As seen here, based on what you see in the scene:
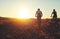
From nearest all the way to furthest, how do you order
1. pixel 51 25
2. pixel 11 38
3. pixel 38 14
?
pixel 11 38 < pixel 38 14 < pixel 51 25

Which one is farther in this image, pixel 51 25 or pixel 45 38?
pixel 51 25

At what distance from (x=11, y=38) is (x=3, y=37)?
0.75 metres

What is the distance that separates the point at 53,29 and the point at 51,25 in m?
1.35

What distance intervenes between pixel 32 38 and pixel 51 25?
853 cm

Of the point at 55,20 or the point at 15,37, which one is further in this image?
the point at 55,20

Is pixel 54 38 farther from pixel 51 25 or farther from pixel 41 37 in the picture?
pixel 51 25

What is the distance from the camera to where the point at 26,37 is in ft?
67.8

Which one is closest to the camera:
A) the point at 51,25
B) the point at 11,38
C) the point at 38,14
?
the point at 11,38

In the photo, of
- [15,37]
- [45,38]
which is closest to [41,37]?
[45,38]

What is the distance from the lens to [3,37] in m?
20.5

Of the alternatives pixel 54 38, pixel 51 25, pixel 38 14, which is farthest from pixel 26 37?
pixel 51 25

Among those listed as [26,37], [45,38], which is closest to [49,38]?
[45,38]

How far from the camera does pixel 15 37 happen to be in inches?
807

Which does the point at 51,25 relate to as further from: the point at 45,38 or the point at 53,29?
the point at 45,38
